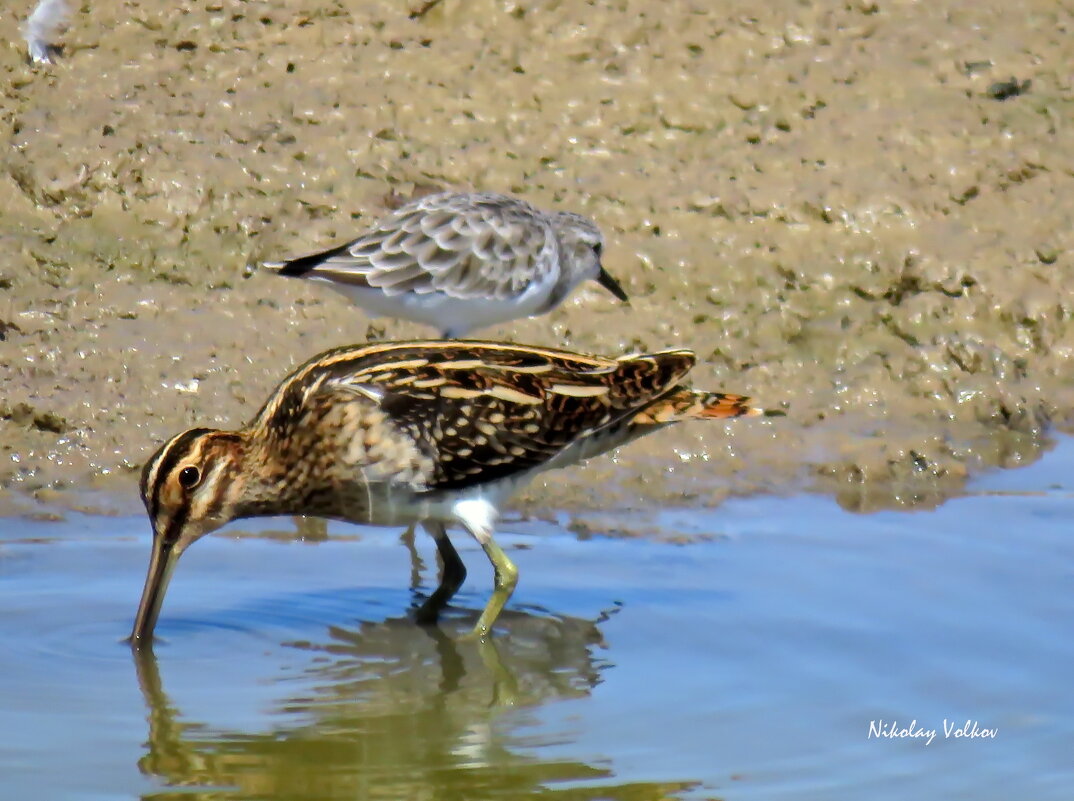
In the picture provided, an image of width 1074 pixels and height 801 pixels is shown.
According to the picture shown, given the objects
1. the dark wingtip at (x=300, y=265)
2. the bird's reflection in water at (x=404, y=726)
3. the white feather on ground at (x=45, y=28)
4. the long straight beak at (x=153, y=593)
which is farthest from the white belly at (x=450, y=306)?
the white feather on ground at (x=45, y=28)

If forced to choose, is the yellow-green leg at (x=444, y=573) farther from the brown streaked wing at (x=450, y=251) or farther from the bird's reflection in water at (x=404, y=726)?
the brown streaked wing at (x=450, y=251)

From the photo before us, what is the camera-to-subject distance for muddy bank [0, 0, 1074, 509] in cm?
838

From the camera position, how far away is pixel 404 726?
18.4 ft

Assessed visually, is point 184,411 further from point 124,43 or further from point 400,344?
point 124,43

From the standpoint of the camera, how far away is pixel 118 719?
554cm

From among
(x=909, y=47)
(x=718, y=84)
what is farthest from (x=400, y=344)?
(x=909, y=47)

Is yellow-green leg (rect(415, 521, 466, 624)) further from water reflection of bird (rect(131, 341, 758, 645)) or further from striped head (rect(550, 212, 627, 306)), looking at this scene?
striped head (rect(550, 212, 627, 306))

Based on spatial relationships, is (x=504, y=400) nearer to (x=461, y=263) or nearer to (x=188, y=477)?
(x=188, y=477)

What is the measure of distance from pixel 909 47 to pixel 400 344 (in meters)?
5.13

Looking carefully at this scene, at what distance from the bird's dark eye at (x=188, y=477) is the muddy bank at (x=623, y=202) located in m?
1.75
